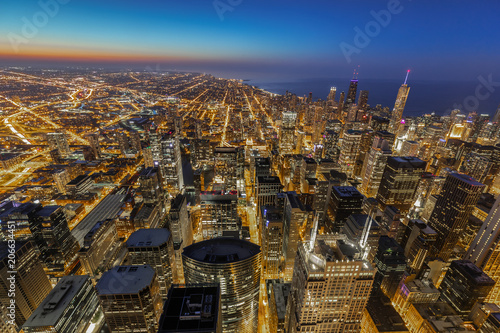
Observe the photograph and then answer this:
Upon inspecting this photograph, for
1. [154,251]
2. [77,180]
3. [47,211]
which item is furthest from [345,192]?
[77,180]

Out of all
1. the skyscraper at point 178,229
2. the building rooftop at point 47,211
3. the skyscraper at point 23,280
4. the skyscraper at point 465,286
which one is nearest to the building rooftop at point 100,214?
the building rooftop at point 47,211

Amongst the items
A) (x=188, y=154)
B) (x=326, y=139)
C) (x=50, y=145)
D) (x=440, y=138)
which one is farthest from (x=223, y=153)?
(x=440, y=138)

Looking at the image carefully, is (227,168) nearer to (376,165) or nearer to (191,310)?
(376,165)

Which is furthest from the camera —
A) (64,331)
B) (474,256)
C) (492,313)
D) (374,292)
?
(474,256)

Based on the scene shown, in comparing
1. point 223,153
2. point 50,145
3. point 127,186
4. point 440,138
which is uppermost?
point 440,138

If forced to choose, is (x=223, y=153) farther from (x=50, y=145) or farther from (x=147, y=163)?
(x=50, y=145)
